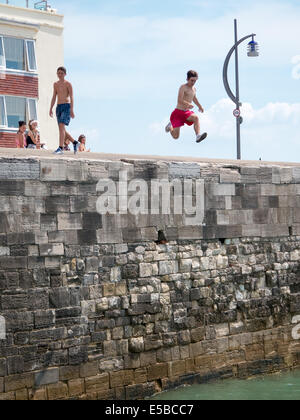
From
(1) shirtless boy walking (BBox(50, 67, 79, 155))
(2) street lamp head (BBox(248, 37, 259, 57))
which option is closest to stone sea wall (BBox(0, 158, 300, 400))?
(1) shirtless boy walking (BBox(50, 67, 79, 155))

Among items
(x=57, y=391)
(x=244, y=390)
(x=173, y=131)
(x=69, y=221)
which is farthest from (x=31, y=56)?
(x=57, y=391)

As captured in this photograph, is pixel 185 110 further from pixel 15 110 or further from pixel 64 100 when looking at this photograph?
pixel 15 110

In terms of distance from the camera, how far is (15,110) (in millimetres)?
30047

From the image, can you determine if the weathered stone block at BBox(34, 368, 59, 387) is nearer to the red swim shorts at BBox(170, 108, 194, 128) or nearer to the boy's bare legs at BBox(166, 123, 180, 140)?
the boy's bare legs at BBox(166, 123, 180, 140)

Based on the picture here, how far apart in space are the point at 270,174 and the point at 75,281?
161 inches

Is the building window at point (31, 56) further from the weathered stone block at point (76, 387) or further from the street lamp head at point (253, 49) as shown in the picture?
the weathered stone block at point (76, 387)

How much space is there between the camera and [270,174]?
14.4 metres

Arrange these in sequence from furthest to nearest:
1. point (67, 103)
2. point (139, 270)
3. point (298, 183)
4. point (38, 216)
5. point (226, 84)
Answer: point (226, 84) → point (298, 183) → point (67, 103) → point (139, 270) → point (38, 216)

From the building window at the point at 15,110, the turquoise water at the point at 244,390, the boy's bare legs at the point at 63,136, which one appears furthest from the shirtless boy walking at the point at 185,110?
the building window at the point at 15,110

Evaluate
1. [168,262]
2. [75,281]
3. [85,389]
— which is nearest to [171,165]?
[168,262]

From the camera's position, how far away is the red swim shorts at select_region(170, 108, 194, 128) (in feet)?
46.5
